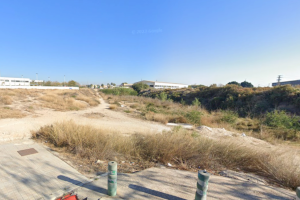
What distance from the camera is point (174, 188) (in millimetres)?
2564

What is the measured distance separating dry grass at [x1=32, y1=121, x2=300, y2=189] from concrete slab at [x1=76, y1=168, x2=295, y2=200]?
0.61m

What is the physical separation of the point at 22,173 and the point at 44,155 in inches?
34.9

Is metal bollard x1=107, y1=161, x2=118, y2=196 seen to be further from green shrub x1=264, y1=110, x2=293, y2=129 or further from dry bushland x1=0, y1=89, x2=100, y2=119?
dry bushland x1=0, y1=89, x2=100, y2=119

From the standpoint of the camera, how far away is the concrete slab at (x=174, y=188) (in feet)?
7.73

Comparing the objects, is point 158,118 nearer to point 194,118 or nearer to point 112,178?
point 194,118

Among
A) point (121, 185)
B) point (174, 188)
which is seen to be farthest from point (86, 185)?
point (174, 188)

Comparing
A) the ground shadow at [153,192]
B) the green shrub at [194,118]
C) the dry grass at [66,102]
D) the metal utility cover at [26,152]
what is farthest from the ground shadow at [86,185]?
the dry grass at [66,102]

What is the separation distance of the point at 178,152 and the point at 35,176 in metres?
3.26

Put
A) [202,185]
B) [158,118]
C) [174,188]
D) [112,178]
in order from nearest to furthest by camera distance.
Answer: [202,185] < [112,178] < [174,188] < [158,118]

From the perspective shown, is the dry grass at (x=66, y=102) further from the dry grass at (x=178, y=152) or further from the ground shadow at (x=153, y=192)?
the ground shadow at (x=153, y=192)

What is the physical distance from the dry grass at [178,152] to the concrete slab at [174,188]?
611 mm

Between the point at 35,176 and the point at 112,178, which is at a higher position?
the point at 112,178

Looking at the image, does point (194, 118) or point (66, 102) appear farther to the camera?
point (66, 102)

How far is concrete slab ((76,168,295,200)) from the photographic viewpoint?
92.7 inches
